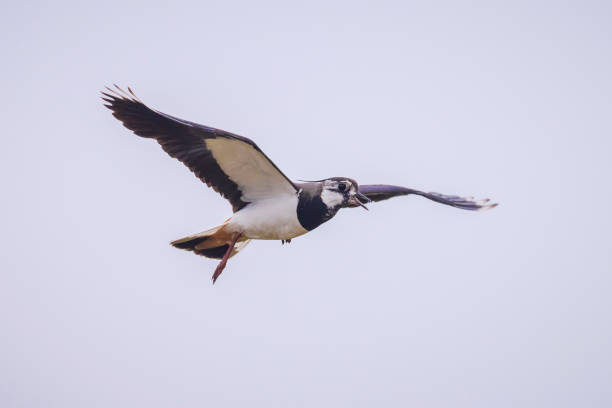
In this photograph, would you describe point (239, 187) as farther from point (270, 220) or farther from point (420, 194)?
point (420, 194)

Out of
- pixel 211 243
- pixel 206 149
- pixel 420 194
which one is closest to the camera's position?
pixel 206 149

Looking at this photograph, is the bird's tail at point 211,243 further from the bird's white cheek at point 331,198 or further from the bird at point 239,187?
the bird's white cheek at point 331,198

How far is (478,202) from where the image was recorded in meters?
11.0

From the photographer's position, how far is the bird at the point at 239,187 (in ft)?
27.0

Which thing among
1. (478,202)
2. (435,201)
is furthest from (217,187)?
(478,202)

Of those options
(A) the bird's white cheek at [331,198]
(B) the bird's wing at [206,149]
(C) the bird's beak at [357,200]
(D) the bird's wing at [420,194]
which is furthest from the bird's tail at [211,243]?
(D) the bird's wing at [420,194]

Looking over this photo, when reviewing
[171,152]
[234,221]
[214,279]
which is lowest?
[214,279]

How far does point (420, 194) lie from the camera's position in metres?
10.3

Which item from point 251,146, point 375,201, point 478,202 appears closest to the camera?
point 251,146

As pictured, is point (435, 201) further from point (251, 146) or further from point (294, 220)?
point (251, 146)

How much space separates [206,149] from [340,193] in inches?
63.5

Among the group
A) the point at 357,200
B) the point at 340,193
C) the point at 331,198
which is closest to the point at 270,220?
the point at 331,198

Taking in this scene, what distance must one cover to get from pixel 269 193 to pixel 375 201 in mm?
1874

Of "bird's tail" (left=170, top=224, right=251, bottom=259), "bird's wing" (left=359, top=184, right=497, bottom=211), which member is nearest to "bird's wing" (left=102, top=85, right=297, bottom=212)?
"bird's tail" (left=170, top=224, right=251, bottom=259)
